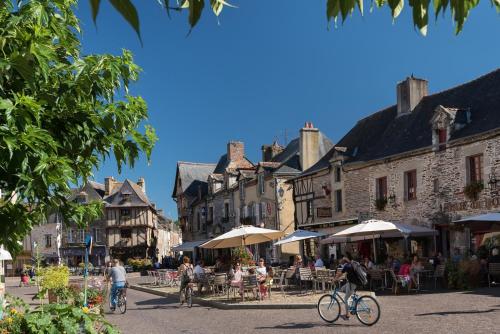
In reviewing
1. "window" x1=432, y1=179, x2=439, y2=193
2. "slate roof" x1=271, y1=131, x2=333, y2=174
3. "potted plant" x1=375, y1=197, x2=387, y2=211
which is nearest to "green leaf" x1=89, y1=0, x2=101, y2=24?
"window" x1=432, y1=179, x2=439, y2=193

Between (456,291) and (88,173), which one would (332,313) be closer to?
(456,291)

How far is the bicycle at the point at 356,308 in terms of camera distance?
11.1 meters

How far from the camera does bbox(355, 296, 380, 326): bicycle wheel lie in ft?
36.2

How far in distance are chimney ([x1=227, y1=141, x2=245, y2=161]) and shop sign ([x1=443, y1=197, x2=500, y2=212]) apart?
94.9 ft

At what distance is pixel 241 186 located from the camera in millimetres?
42719

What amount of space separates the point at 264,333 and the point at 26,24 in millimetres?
7972

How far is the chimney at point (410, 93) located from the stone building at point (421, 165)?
4 centimetres

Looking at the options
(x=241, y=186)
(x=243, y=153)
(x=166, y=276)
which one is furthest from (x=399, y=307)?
(x=243, y=153)

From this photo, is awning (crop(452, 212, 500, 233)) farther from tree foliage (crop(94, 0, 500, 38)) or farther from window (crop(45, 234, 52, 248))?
window (crop(45, 234, 52, 248))

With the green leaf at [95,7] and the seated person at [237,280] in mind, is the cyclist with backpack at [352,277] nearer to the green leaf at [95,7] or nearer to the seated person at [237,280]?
the seated person at [237,280]

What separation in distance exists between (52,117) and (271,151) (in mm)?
39497

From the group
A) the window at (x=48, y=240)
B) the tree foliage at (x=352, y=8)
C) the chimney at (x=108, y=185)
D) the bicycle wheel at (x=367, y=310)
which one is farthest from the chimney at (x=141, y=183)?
the tree foliage at (x=352, y=8)

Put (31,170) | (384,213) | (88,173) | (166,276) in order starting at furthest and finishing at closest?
1. (166,276)
2. (384,213)
3. (88,173)
4. (31,170)

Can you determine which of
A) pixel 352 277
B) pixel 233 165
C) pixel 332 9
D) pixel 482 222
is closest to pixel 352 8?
pixel 332 9
